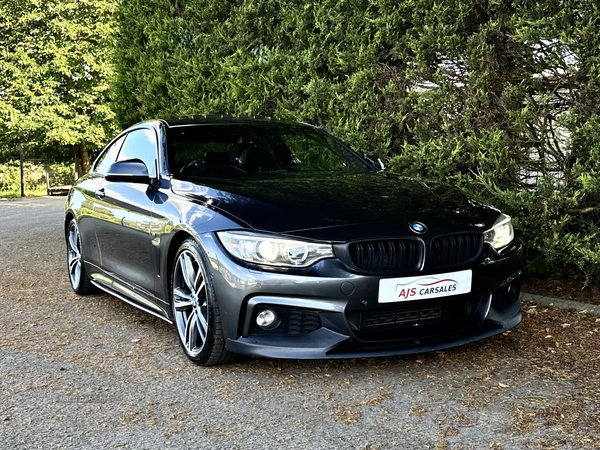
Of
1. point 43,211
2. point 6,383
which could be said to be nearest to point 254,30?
point 6,383

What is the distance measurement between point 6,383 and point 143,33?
23.4 feet

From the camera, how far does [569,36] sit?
5.38 m

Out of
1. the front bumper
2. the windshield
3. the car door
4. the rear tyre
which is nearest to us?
the front bumper

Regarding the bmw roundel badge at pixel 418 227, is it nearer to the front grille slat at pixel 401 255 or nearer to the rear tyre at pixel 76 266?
the front grille slat at pixel 401 255

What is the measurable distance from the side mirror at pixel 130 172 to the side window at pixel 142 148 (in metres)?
0.09

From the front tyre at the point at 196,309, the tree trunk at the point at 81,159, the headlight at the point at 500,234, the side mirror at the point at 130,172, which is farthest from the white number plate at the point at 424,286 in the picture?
the tree trunk at the point at 81,159

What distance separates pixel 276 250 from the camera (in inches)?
155

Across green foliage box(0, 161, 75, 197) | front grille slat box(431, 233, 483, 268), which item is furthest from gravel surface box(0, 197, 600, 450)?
green foliage box(0, 161, 75, 197)

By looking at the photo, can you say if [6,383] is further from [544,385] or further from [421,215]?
[544,385]

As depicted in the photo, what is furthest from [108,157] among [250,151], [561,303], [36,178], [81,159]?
[81,159]

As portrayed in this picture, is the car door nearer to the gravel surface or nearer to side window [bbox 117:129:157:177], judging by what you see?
side window [bbox 117:129:157:177]

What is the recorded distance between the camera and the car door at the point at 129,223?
4.96 metres

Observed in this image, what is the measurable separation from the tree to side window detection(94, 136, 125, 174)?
72.7 ft

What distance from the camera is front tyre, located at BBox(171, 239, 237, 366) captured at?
4.15 metres
